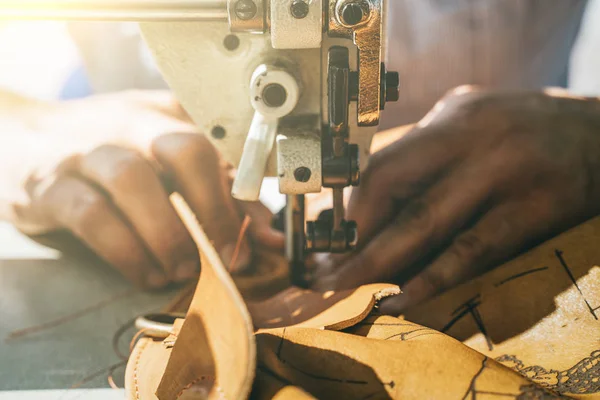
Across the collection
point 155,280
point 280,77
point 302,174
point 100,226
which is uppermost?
point 280,77

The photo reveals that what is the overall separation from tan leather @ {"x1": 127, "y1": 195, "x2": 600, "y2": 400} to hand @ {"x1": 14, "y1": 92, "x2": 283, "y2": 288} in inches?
10.5

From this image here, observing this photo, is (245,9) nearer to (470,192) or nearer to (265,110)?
(265,110)

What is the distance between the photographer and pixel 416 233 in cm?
74

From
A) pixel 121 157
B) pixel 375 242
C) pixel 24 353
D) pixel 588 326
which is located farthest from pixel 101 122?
pixel 588 326

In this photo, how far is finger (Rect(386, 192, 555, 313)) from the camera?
0.70 meters

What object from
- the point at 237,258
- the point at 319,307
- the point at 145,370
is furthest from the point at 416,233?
the point at 145,370

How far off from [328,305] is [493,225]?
284mm

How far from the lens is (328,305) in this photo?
60 centimetres

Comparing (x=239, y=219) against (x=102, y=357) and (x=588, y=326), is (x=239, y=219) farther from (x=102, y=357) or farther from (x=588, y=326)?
(x=588, y=326)

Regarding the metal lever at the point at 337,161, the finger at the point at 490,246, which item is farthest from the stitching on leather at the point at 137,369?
the finger at the point at 490,246

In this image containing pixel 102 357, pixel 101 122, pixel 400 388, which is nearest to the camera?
pixel 400 388

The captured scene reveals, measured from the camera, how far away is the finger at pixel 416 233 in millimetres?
736

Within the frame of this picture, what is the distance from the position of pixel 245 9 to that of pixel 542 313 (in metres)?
0.48

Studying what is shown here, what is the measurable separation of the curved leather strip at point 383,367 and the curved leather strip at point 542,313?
0.10 m
